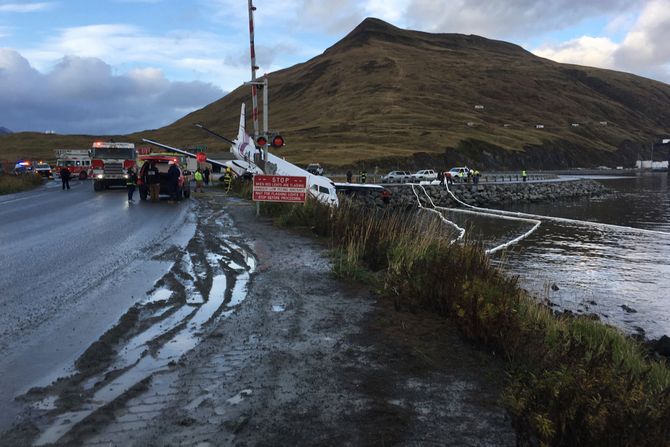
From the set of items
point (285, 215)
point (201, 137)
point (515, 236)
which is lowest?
point (515, 236)

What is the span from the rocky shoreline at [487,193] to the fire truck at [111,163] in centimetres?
1586

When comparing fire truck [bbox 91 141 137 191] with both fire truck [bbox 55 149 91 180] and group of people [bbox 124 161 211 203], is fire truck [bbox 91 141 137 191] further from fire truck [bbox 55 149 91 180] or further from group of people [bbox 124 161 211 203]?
fire truck [bbox 55 149 91 180]

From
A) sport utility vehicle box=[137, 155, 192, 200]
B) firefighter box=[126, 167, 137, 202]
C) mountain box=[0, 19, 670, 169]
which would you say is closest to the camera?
firefighter box=[126, 167, 137, 202]

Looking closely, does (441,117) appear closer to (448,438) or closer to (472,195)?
(472,195)

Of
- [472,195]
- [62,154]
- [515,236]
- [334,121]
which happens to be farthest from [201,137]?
[515,236]

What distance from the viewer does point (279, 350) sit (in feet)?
17.3

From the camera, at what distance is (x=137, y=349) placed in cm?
526

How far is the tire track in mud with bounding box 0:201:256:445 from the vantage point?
3.78 metres

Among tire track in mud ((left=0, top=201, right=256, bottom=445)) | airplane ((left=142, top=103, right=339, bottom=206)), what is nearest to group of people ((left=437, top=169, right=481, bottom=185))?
airplane ((left=142, top=103, right=339, bottom=206))

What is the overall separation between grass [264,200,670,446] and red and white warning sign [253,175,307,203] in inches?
191

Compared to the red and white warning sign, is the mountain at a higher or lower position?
higher

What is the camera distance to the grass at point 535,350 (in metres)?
3.23

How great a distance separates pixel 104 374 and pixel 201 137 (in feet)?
549

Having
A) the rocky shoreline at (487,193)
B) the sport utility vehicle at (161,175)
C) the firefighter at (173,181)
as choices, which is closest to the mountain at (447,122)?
the rocky shoreline at (487,193)
